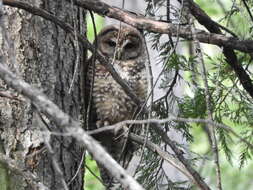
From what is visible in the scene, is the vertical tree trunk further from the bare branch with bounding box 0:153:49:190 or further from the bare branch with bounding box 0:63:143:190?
the bare branch with bounding box 0:63:143:190

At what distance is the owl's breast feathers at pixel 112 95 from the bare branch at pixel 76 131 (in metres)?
1.94

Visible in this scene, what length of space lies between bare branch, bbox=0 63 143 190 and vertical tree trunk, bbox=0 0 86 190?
729 millimetres

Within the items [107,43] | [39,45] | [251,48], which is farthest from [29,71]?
[107,43]

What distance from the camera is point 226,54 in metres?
2.10

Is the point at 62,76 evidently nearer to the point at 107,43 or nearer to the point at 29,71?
the point at 29,71

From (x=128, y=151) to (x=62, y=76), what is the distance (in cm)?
86

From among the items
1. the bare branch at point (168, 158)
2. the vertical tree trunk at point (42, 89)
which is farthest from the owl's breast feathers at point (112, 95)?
the bare branch at point (168, 158)

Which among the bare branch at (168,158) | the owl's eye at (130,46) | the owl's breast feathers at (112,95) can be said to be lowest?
the bare branch at (168,158)

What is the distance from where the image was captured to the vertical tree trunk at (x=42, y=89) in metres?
2.04

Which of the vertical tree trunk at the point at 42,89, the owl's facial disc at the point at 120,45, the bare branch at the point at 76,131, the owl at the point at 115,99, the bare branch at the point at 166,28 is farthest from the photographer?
the owl's facial disc at the point at 120,45

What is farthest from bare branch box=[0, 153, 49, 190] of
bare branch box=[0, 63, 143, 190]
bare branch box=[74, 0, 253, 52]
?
bare branch box=[74, 0, 253, 52]

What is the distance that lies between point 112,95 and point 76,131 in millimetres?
2052

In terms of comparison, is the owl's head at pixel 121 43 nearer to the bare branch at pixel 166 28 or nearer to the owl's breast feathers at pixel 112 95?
the owl's breast feathers at pixel 112 95

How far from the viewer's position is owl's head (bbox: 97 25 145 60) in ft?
11.1
